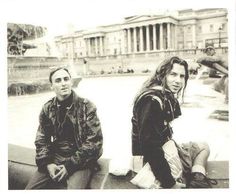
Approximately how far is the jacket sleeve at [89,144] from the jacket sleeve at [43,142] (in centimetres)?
24

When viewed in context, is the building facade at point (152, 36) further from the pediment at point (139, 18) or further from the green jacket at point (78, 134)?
the green jacket at point (78, 134)

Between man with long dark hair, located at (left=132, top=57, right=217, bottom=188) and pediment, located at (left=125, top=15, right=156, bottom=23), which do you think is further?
pediment, located at (left=125, top=15, right=156, bottom=23)

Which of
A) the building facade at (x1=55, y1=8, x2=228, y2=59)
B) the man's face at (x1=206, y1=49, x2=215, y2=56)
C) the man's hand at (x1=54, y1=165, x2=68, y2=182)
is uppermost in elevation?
the building facade at (x1=55, y1=8, x2=228, y2=59)

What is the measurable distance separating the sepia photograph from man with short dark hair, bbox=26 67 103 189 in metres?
0.01

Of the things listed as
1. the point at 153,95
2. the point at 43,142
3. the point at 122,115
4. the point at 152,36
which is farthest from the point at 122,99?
the point at 43,142

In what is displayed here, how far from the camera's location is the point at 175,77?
3.89m

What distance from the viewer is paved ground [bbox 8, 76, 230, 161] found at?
391cm

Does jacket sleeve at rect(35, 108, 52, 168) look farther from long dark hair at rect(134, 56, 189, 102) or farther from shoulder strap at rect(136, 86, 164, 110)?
long dark hair at rect(134, 56, 189, 102)

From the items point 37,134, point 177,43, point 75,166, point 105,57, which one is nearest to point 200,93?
point 177,43

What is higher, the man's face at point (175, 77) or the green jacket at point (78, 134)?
the man's face at point (175, 77)

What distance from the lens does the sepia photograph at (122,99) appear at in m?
3.85

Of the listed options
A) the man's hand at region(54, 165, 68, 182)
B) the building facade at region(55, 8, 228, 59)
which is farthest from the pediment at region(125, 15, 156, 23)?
the man's hand at region(54, 165, 68, 182)

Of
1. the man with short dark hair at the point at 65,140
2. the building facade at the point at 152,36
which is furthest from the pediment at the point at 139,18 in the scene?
the man with short dark hair at the point at 65,140

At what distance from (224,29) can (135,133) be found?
53.9 inches
